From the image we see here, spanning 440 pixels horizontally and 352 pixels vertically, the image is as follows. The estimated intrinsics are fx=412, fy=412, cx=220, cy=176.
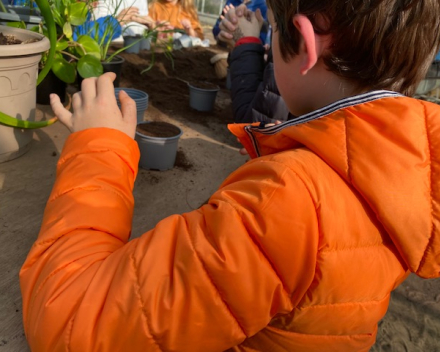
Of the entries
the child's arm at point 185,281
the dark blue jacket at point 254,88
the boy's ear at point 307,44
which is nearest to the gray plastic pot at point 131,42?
the dark blue jacket at point 254,88

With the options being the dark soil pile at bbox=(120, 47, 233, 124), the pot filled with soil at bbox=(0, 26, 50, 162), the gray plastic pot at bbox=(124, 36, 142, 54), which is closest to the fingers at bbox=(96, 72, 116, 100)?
the pot filled with soil at bbox=(0, 26, 50, 162)

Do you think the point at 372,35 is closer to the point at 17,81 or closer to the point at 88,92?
the point at 88,92

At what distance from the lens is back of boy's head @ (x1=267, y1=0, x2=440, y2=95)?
28.3 inches

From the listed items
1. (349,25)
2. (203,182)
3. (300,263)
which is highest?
(349,25)

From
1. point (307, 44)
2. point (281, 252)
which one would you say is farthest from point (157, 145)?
point (281, 252)

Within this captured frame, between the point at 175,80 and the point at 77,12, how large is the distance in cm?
125

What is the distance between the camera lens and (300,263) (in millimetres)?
634

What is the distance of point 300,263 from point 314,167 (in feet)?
0.50

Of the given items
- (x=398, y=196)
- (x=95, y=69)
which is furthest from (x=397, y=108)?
(x=95, y=69)

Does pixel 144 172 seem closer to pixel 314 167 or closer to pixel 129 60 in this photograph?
pixel 314 167

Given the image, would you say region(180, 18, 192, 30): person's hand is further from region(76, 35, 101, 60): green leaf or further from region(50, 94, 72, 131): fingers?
region(50, 94, 72, 131): fingers

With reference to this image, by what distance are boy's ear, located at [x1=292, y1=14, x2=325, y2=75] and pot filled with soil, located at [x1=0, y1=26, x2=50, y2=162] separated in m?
1.26

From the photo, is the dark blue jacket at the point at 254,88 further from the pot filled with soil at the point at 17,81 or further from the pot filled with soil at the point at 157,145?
the pot filled with soil at the point at 17,81

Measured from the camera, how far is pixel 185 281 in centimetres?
63
